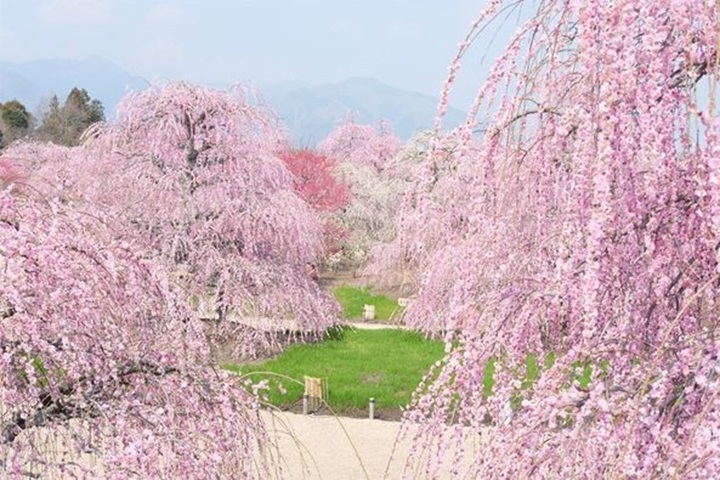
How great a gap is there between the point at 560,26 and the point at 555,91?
1.45ft

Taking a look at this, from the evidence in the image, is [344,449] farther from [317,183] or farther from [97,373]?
[317,183]

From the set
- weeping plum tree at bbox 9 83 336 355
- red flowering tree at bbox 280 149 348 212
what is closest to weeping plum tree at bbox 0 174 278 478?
weeping plum tree at bbox 9 83 336 355

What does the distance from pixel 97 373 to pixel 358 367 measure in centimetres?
907

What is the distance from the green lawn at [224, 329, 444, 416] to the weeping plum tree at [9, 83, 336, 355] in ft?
2.80

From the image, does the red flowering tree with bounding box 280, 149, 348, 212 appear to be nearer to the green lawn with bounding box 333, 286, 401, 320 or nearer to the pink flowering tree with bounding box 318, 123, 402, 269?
the pink flowering tree with bounding box 318, 123, 402, 269

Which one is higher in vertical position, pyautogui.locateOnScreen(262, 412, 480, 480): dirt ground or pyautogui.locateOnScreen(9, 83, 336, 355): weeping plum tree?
pyautogui.locateOnScreen(9, 83, 336, 355): weeping plum tree

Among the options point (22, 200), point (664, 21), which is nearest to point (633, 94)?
point (664, 21)

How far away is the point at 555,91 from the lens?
10.8 ft

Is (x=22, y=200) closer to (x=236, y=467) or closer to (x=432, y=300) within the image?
(x=236, y=467)

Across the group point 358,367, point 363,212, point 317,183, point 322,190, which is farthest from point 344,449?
point 363,212

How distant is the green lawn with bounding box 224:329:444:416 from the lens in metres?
10.7

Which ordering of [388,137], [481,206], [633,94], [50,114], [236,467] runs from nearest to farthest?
[633,94]
[481,206]
[236,467]
[388,137]
[50,114]

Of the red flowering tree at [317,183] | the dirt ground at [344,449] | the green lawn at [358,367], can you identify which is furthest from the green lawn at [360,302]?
the dirt ground at [344,449]

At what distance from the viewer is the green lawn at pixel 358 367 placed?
10.7 meters
